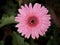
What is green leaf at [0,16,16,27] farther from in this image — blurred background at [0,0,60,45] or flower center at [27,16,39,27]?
flower center at [27,16,39,27]

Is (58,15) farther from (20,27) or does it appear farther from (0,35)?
(20,27)

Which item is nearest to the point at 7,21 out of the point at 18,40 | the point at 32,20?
the point at 18,40

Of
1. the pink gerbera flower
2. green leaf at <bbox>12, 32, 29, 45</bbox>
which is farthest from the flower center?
green leaf at <bbox>12, 32, 29, 45</bbox>

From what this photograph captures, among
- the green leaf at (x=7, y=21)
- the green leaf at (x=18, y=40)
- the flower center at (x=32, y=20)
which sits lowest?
the green leaf at (x=18, y=40)

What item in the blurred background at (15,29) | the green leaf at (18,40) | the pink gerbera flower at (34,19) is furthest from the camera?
the blurred background at (15,29)

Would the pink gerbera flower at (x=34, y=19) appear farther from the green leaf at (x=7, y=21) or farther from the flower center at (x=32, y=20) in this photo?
the green leaf at (x=7, y=21)

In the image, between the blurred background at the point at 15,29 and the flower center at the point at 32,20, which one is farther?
the blurred background at the point at 15,29

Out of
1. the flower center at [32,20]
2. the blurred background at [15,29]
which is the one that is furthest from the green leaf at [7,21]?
the flower center at [32,20]

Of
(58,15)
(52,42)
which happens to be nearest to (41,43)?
(52,42)

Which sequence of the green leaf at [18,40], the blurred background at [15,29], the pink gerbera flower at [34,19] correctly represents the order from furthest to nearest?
1. the blurred background at [15,29]
2. the green leaf at [18,40]
3. the pink gerbera flower at [34,19]
